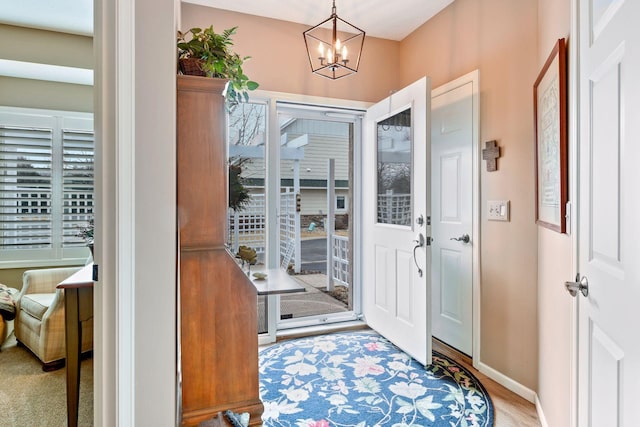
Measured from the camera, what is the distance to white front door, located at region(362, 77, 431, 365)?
8.14 ft

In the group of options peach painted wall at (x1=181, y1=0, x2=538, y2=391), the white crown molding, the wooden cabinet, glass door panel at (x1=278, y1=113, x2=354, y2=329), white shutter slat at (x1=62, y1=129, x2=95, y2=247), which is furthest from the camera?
white shutter slat at (x1=62, y1=129, x2=95, y2=247)

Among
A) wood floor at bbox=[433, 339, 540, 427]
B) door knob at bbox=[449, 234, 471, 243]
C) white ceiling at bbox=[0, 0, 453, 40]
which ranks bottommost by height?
wood floor at bbox=[433, 339, 540, 427]

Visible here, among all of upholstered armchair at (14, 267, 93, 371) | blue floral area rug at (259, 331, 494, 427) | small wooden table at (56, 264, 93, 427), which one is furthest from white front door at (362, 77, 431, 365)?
upholstered armchair at (14, 267, 93, 371)

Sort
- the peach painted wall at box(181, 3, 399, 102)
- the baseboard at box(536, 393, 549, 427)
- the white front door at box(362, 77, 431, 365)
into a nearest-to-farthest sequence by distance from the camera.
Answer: the baseboard at box(536, 393, 549, 427) → the white front door at box(362, 77, 431, 365) → the peach painted wall at box(181, 3, 399, 102)

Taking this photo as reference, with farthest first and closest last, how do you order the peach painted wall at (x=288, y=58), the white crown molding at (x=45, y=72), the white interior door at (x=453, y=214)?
the white crown molding at (x=45, y=72) < the peach painted wall at (x=288, y=58) < the white interior door at (x=453, y=214)

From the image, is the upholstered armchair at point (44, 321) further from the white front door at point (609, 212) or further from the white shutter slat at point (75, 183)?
the white front door at point (609, 212)

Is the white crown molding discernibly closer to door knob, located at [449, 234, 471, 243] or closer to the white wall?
the white wall

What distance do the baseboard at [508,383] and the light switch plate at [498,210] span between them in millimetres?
999

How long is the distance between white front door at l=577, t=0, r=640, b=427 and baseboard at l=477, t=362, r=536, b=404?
940 mm

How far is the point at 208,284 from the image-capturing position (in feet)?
5.81

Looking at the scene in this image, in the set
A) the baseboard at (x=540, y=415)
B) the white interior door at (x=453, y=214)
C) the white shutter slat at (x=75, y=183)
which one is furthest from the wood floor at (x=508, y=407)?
the white shutter slat at (x=75, y=183)

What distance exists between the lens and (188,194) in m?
1.69

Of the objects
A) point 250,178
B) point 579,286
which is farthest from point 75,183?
point 579,286

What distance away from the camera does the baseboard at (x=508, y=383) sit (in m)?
2.10
